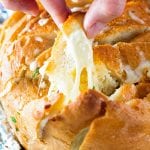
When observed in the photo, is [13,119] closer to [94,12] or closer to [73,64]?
[73,64]

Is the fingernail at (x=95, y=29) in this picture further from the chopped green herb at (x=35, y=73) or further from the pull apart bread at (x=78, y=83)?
the chopped green herb at (x=35, y=73)

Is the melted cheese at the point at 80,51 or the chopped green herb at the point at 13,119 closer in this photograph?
the melted cheese at the point at 80,51

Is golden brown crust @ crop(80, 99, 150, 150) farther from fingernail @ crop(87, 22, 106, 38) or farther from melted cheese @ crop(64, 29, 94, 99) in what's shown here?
fingernail @ crop(87, 22, 106, 38)

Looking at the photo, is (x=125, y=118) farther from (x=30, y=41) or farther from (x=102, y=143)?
(x=30, y=41)

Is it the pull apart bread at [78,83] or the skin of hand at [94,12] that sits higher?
the skin of hand at [94,12]

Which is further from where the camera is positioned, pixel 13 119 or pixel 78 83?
pixel 13 119

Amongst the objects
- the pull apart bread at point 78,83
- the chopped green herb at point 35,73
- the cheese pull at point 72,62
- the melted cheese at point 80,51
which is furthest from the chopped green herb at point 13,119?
the melted cheese at point 80,51

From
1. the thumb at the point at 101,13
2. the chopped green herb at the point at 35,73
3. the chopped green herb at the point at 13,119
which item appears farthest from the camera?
the chopped green herb at the point at 13,119

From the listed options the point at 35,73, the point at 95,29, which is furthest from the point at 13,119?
the point at 95,29
